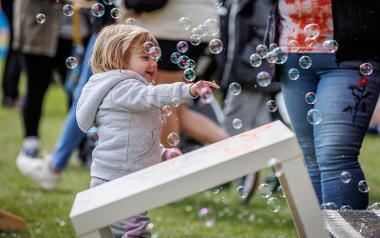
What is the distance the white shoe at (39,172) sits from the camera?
5660 millimetres

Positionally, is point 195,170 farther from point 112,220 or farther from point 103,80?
point 103,80

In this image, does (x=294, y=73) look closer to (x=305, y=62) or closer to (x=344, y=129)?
(x=305, y=62)

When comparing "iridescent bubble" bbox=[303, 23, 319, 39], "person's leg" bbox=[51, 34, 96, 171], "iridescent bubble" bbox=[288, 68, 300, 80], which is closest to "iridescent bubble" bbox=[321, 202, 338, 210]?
"iridescent bubble" bbox=[288, 68, 300, 80]

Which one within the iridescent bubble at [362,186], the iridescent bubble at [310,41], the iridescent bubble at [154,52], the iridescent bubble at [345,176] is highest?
the iridescent bubble at [154,52]

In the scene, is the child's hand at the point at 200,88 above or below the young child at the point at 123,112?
above

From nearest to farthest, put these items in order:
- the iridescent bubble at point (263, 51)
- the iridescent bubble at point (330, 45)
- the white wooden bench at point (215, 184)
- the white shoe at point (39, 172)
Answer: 1. the white wooden bench at point (215, 184)
2. the iridescent bubble at point (330, 45)
3. the iridescent bubble at point (263, 51)
4. the white shoe at point (39, 172)

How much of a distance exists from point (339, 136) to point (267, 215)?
2.14 meters

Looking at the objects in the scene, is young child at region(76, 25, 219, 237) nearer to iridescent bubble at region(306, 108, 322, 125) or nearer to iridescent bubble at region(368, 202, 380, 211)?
iridescent bubble at region(306, 108, 322, 125)

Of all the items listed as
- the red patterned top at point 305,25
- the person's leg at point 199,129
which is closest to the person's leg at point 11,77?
the person's leg at point 199,129

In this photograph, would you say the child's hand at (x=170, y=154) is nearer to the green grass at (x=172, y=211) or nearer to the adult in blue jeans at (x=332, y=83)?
the adult in blue jeans at (x=332, y=83)

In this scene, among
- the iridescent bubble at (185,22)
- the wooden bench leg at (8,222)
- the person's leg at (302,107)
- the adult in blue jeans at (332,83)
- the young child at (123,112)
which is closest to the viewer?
the young child at (123,112)

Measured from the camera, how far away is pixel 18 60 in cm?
1070

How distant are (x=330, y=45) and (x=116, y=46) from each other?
839 millimetres

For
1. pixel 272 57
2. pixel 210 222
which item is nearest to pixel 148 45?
pixel 272 57
